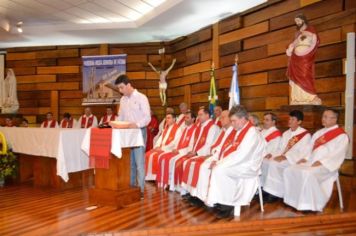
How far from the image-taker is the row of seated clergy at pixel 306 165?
13.5 feet

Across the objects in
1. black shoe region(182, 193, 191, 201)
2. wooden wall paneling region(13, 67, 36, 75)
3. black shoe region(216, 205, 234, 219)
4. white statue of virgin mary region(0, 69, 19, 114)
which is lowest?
black shoe region(182, 193, 191, 201)

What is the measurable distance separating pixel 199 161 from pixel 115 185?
3.62 feet

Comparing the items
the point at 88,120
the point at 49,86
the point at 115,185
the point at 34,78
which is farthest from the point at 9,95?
the point at 115,185

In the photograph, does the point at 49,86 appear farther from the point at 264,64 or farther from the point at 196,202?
the point at 196,202

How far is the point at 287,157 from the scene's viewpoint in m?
4.73

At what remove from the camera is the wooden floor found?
3.48 m

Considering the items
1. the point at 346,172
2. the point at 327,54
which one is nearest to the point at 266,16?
the point at 327,54

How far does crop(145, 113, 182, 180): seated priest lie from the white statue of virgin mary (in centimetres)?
552

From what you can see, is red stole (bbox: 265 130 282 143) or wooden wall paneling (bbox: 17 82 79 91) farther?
wooden wall paneling (bbox: 17 82 79 91)

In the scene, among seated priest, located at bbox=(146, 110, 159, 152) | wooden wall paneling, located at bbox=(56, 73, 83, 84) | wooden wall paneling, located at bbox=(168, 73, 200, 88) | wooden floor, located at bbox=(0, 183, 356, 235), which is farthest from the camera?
wooden wall paneling, located at bbox=(56, 73, 83, 84)

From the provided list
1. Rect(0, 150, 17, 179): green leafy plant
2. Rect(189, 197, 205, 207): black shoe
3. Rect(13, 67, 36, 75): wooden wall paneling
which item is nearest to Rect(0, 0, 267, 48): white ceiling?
Rect(13, 67, 36, 75): wooden wall paneling

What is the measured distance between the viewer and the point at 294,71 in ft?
18.1

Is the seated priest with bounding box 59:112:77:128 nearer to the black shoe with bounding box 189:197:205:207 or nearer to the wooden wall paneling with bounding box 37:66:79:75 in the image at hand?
the wooden wall paneling with bounding box 37:66:79:75

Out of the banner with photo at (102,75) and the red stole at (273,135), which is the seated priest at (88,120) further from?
the red stole at (273,135)
